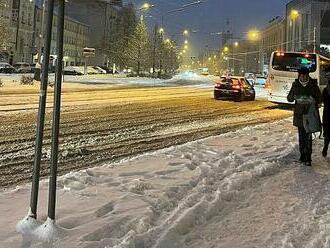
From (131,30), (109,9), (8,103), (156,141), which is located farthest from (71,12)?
(156,141)

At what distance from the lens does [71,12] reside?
114500 mm

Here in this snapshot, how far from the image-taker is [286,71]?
82.0 feet

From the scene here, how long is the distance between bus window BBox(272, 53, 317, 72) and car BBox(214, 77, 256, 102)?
5034mm

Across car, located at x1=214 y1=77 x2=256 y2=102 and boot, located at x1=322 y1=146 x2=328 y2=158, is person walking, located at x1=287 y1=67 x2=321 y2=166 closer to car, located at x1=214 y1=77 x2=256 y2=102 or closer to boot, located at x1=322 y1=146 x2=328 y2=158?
boot, located at x1=322 y1=146 x2=328 y2=158

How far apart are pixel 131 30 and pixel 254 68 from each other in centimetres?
6078

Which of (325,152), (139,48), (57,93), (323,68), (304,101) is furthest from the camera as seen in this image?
(139,48)

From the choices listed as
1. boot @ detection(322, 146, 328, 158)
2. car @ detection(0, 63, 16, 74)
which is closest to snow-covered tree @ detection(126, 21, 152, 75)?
car @ detection(0, 63, 16, 74)

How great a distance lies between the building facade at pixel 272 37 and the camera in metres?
113

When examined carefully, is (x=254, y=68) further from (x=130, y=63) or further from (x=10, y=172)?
(x=10, y=172)

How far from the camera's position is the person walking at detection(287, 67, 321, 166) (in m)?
9.45

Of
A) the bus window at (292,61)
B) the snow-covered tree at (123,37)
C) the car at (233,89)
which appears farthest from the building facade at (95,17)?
the bus window at (292,61)

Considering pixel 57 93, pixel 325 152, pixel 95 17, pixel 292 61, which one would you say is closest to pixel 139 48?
→ pixel 95 17

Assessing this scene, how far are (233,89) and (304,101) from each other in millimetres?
20888

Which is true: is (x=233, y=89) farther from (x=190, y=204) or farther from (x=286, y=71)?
(x=190, y=204)
